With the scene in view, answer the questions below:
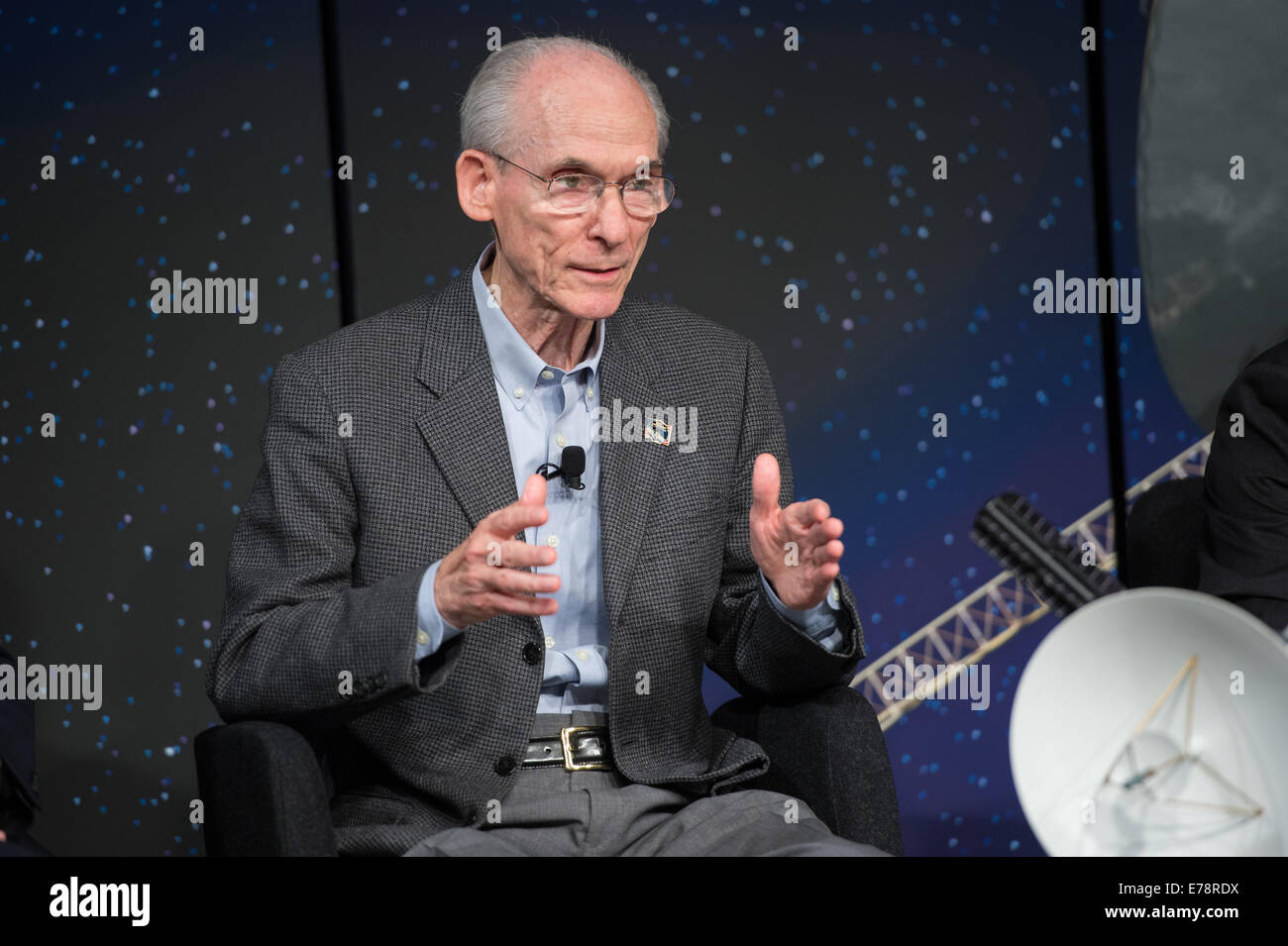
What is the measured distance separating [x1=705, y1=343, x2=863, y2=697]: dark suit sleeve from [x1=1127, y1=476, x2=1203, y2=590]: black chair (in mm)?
646

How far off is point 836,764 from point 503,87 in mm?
1263

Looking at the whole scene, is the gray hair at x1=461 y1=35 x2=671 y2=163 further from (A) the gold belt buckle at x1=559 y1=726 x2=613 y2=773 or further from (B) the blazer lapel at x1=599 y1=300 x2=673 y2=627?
(A) the gold belt buckle at x1=559 y1=726 x2=613 y2=773

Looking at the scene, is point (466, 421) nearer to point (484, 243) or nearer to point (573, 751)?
point (573, 751)

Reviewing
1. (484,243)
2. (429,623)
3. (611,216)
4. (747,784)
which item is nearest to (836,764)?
(747,784)

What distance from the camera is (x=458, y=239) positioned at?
3.31 meters

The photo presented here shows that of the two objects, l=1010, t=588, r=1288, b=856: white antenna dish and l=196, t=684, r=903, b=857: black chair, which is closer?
l=1010, t=588, r=1288, b=856: white antenna dish

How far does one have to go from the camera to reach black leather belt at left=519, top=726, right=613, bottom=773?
2.33 m

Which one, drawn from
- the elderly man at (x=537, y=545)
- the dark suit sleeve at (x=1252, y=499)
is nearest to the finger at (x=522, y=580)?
the elderly man at (x=537, y=545)

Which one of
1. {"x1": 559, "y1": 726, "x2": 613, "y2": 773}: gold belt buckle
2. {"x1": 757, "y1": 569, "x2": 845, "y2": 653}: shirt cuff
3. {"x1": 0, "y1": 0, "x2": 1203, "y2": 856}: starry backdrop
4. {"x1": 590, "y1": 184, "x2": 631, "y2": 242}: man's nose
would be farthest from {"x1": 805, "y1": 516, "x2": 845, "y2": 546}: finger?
{"x1": 0, "y1": 0, "x2": 1203, "y2": 856}: starry backdrop

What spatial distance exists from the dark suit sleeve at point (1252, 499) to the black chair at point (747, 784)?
2.20 feet

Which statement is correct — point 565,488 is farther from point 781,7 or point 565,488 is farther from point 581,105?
point 781,7

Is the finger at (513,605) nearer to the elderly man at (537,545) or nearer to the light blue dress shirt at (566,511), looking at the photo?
the elderly man at (537,545)

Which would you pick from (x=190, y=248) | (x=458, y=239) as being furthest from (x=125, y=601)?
(x=458, y=239)
